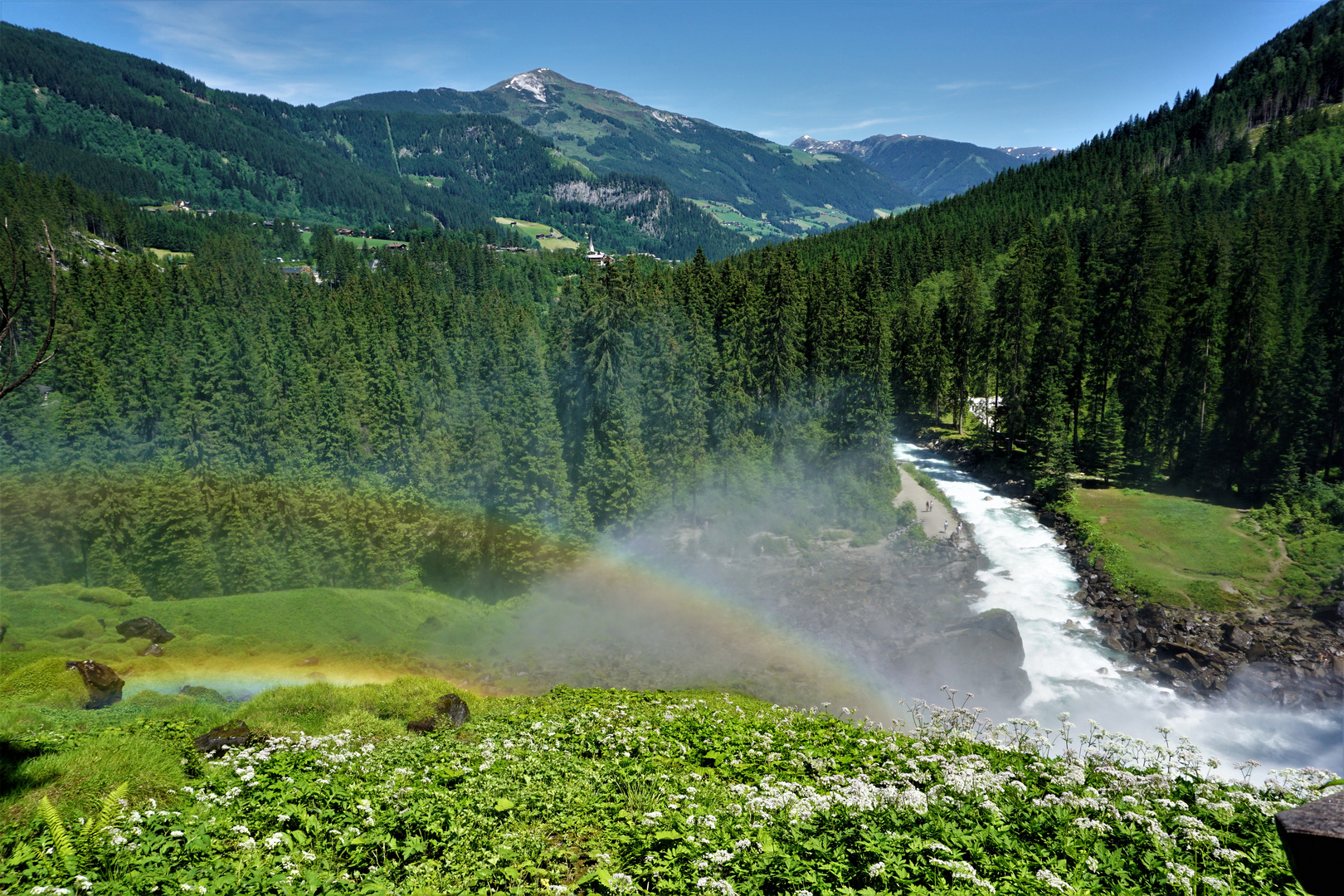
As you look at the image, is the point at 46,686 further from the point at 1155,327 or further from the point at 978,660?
the point at 1155,327

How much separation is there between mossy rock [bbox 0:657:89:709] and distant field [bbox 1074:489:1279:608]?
178ft

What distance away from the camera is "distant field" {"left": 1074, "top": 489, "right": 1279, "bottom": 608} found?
126ft

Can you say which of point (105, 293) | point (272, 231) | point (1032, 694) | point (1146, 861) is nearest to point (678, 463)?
point (1032, 694)

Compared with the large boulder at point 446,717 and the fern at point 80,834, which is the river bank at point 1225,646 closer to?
the large boulder at point 446,717

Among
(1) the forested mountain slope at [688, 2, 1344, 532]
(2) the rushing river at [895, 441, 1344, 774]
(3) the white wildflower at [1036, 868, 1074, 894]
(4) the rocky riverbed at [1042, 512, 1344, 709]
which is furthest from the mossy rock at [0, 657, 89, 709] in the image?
(1) the forested mountain slope at [688, 2, 1344, 532]

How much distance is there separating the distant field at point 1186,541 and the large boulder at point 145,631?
58.2m

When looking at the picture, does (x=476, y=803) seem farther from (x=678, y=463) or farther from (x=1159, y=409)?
(x=1159, y=409)

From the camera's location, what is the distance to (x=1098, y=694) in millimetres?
30422

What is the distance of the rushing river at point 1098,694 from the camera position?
26.3 meters

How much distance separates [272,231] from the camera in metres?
165

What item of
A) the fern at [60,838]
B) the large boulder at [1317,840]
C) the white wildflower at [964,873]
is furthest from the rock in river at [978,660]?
the fern at [60,838]

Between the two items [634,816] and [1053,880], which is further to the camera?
[634,816]

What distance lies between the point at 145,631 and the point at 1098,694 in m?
50.3

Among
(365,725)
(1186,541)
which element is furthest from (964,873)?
(1186,541)
